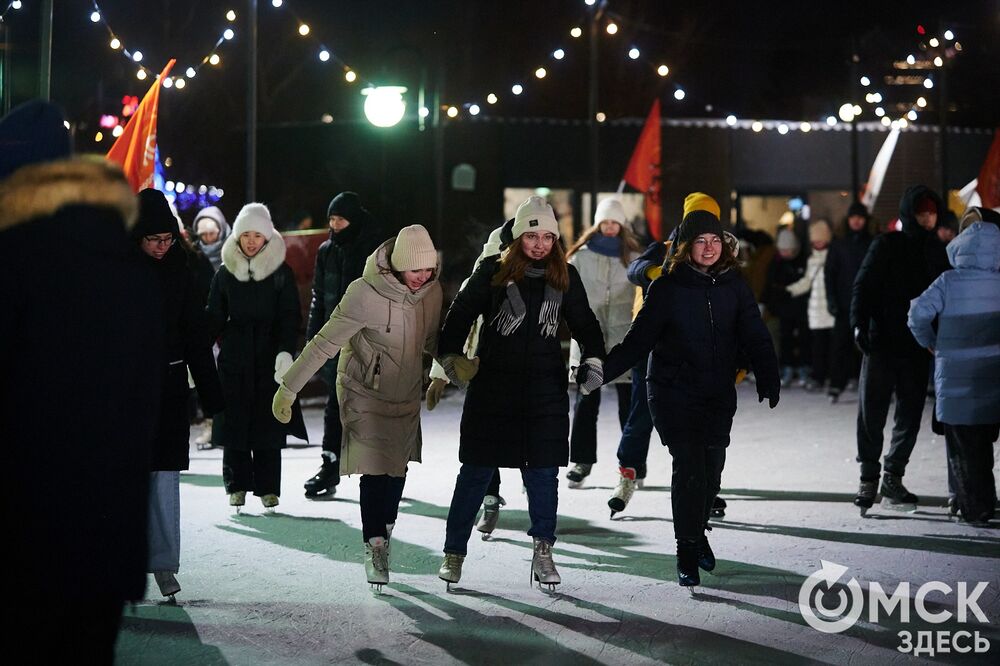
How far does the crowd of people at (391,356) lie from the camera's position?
3.54 m

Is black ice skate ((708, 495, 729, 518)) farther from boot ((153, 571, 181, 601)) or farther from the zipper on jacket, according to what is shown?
boot ((153, 571, 181, 601))

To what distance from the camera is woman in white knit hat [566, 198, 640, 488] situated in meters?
9.84

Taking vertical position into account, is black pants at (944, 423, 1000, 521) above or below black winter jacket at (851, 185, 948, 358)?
below

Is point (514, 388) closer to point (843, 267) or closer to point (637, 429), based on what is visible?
point (637, 429)

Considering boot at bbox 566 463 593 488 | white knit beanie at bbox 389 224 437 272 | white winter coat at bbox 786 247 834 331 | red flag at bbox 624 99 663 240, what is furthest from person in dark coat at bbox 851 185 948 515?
red flag at bbox 624 99 663 240

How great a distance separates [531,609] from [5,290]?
3440 mm

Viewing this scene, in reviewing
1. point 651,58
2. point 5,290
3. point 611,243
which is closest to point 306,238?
point 611,243

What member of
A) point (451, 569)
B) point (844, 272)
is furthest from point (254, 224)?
point (844, 272)

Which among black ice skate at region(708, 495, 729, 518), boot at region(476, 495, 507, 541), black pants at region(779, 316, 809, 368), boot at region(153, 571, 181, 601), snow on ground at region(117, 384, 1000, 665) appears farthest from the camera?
black pants at region(779, 316, 809, 368)

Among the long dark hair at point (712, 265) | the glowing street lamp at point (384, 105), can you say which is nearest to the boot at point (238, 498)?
the long dark hair at point (712, 265)

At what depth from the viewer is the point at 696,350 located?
6.87m

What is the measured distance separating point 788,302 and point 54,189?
1508 cm

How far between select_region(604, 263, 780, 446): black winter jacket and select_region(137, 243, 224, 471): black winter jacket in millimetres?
1871

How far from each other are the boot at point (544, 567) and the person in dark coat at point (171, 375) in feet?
5.33
